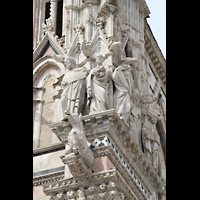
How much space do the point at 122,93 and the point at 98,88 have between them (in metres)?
0.68

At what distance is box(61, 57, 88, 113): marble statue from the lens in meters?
13.6

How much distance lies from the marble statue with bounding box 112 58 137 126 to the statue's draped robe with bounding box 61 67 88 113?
0.83m

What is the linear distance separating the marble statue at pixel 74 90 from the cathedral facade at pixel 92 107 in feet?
0.09

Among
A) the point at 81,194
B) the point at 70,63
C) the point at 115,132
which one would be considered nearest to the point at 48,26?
the point at 70,63

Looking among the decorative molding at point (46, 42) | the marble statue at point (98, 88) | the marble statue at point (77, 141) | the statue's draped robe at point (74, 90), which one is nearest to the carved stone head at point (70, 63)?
the statue's draped robe at point (74, 90)

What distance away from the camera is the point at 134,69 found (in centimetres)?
1631

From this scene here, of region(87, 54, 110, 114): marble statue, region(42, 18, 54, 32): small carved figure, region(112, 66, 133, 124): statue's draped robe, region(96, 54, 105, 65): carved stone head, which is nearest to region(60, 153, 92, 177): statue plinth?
region(87, 54, 110, 114): marble statue

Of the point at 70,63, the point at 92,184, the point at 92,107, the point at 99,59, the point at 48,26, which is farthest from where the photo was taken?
the point at 48,26

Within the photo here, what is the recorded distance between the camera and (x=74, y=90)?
13.9 m

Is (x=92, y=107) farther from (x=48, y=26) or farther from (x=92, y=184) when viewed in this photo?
(x=48, y=26)

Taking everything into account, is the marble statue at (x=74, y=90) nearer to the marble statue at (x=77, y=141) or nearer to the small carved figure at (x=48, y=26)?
the marble statue at (x=77, y=141)

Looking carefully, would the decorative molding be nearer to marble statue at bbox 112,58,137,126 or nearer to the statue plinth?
marble statue at bbox 112,58,137,126

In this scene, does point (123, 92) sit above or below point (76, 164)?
above
